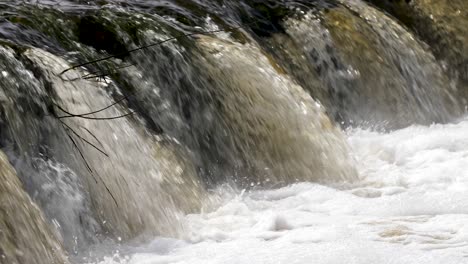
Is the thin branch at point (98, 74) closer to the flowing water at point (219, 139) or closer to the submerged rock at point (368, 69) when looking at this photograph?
the flowing water at point (219, 139)

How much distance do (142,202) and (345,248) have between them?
122 cm

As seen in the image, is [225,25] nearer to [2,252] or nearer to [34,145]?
[34,145]

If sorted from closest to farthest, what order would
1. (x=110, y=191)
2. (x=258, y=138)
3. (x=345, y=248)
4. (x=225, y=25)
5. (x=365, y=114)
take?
(x=345, y=248)
(x=110, y=191)
(x=258, y=138)
(x=225, y=25)
(x=365, y=114)

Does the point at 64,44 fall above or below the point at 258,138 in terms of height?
above

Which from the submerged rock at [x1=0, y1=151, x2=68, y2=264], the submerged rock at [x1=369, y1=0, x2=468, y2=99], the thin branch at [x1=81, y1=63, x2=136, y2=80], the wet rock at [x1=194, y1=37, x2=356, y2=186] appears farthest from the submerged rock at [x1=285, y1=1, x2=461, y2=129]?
the submerged rock at [x1=0, y1=151, x2=68, y2=264]

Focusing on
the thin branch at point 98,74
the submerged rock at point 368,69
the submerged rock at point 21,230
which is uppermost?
the thin branch at point 98,74

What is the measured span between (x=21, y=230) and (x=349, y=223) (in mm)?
1953

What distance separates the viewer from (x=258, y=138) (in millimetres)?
6977

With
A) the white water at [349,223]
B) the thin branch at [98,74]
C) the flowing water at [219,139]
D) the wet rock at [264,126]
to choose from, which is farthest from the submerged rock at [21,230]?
the wet rock at [264,126]

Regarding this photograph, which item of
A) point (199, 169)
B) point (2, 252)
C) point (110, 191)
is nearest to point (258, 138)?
point (199, 169)

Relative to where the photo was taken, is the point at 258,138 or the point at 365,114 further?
the point at 365,114

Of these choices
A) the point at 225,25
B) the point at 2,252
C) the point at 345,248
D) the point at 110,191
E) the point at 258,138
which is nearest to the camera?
the point at 2,252

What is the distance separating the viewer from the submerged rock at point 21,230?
4.52 metres

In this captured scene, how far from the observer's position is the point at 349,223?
18.9 ft
